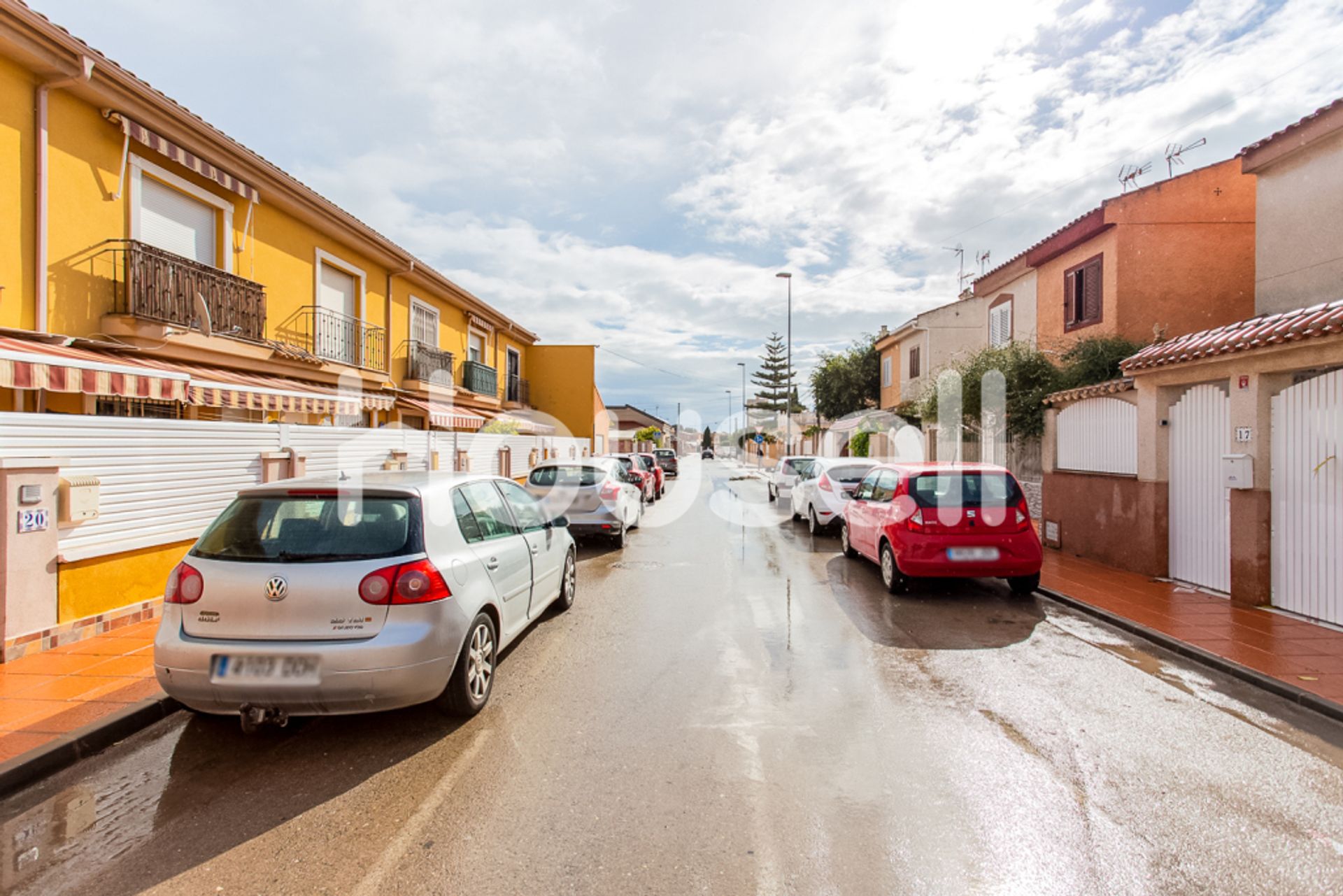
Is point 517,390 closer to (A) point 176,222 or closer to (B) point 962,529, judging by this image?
(A) point 176,222

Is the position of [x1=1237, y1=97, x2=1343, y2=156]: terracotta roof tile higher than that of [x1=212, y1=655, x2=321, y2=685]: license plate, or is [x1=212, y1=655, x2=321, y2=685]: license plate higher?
[x1=1237, y1=97, x2=1343, y2=156]: terracotta roof tile

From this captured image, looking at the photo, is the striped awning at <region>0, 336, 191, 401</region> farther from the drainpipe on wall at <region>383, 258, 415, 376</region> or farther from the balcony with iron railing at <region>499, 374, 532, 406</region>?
the balcony with iron railing at <region>499, 374, 532, 406</region>

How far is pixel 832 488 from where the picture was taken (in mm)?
12758

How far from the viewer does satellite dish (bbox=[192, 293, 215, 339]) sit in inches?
430

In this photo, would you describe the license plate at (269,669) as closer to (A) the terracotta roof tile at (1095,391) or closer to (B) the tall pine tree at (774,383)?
(A) the terracotta roof tile at (1095,391)

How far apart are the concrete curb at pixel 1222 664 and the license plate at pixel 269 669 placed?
20.9 feet

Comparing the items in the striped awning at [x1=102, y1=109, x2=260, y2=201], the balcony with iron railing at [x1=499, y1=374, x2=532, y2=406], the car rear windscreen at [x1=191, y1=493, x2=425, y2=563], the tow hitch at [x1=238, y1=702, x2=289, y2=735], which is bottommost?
the tow hitch at [x1=238, y1=702, x2=289, y2=735]

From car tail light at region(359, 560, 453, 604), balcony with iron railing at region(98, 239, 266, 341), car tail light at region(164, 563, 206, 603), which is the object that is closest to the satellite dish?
balcony with iron railing at region(98, 239, 266, 341)

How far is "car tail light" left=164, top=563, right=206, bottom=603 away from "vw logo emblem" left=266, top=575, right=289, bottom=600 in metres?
0.41

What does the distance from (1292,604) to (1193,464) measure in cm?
190

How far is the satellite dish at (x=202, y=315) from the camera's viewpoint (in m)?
10.9

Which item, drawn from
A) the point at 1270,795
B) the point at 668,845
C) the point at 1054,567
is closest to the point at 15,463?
the point at 668,845

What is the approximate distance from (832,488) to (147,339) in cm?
1148

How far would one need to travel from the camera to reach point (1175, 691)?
4.92 metres
